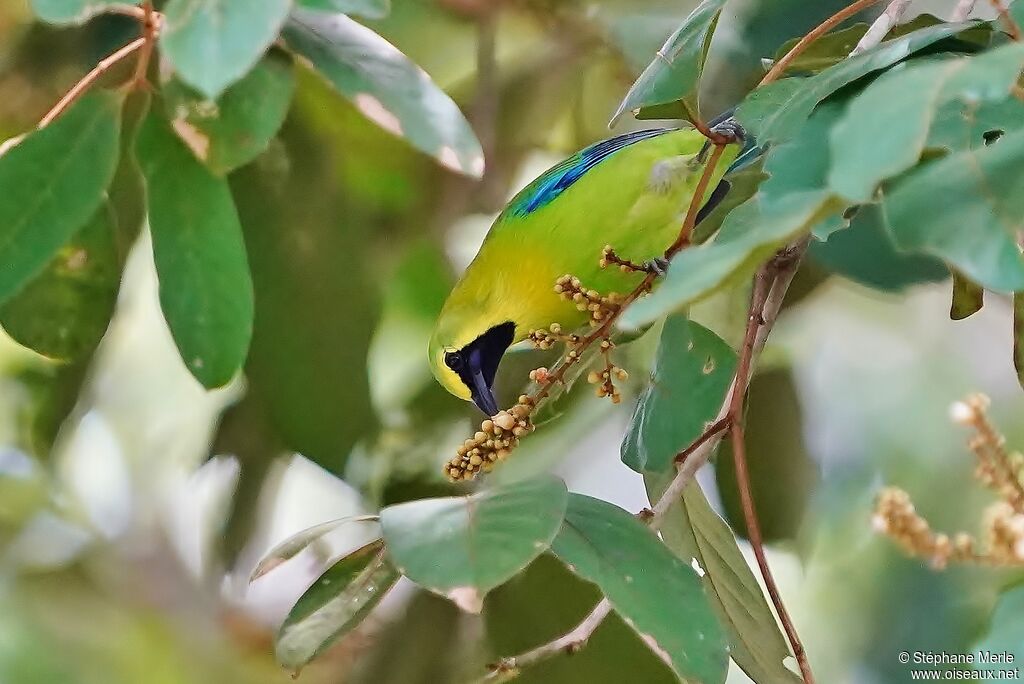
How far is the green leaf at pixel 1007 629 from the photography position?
1.84ft

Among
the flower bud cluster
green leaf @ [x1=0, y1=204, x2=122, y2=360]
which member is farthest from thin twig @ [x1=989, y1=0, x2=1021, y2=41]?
green leaf @ [x1=0, y1=204, x2=122, y2=360]

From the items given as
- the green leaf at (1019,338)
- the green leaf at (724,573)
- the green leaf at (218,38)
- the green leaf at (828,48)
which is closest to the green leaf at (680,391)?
the green leaf at (724,573)

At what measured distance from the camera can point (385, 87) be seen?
2.83ft

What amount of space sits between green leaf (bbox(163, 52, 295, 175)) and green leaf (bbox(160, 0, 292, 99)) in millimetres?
201

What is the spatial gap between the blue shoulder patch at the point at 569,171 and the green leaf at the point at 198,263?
60 cm

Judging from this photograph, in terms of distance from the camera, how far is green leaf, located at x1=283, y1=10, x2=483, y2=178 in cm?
85

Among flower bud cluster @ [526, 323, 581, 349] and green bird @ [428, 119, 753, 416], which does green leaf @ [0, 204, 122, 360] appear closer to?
flower bud cluster @ [526, 323, 581, 349]

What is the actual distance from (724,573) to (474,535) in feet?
1.34

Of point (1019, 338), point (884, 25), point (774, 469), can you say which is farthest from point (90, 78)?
point (774, 469)

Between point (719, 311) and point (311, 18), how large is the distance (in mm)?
566

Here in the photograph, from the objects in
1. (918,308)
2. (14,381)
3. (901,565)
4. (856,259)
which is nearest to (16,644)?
(14,381)

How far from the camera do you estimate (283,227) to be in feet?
4.47

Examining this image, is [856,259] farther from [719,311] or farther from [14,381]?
[14,381]

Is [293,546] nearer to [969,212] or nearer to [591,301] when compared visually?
[591,301]
